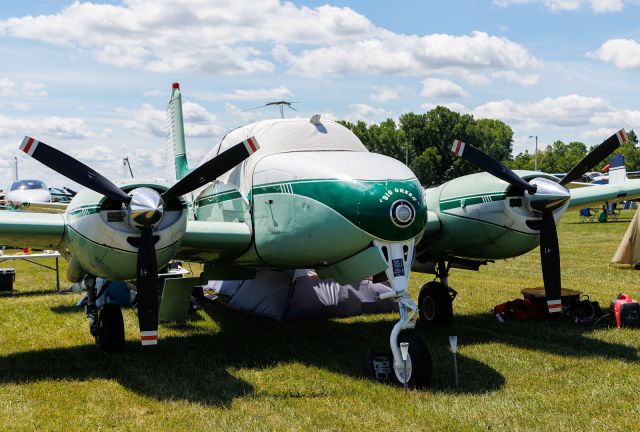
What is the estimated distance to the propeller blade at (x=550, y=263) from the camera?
9.73m

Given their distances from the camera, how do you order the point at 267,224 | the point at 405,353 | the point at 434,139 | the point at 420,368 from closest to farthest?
1. the point at 405,353
2. the point at 420,368
3. the point at 267,224
4. the point at 434,139

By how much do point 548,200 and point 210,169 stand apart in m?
5.04

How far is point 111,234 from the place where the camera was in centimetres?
812

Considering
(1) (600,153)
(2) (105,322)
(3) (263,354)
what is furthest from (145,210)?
(1) (600,153)

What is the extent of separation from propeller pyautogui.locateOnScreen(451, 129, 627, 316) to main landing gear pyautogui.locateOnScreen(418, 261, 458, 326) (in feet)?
7.31

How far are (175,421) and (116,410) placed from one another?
84 centimetres

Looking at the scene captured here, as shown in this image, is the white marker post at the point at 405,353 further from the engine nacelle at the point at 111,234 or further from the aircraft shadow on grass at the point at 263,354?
the engine nacelle at the point at 111,234

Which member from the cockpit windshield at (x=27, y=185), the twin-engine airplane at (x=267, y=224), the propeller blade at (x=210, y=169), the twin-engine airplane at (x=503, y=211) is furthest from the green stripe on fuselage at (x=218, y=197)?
the cockpit windshield at (x=27, y=185)

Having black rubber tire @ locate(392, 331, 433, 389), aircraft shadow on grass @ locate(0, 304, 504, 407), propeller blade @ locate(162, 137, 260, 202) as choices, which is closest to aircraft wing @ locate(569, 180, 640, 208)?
aircraft shadow on grass @ locate(0, 304, 504, 407)

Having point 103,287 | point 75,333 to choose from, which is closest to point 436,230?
point 103,287

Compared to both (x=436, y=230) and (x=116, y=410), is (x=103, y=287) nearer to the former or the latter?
(x=116, y=410)

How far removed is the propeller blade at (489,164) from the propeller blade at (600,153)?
880 mm

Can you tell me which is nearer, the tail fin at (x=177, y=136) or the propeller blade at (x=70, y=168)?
the propeller blade at (x=70, y=168)

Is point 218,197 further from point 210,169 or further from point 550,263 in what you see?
point 550,263
